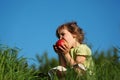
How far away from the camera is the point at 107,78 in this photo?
11.3 ft

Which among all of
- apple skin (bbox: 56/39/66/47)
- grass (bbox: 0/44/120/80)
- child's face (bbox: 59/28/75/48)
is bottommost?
grass (bbox: 0/44/120/80)

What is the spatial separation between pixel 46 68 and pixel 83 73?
73.4 inches

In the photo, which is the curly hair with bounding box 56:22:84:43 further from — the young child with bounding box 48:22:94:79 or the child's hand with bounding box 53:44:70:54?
the child's hand with bounding box 53:44:70:54

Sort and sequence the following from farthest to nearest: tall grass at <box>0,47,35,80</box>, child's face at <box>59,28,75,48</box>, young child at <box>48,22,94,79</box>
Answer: child's face at <box>59,28,75,48</box>
young child at <box>48,22,94,79</box>
tall grass at <box>0,47,35,80</box>

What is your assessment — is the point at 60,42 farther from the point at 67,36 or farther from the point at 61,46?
the point at 67,36

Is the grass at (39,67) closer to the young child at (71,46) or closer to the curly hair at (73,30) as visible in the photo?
the young child at (71,46)

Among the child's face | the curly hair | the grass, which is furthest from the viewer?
the curly hair


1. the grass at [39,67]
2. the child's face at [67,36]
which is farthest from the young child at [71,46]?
the grass at [39,67]

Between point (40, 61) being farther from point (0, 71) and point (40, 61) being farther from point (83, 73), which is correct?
point (83, 73)

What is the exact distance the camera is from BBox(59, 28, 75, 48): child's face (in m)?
5.09

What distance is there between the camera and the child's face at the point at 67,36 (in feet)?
16.7

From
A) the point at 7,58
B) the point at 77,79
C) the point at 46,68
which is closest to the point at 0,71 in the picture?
the point at 7,58

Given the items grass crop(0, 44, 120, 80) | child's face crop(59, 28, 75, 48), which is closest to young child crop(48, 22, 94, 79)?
child's face crop(59, 28, 75, 48)

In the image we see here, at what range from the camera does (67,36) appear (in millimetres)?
5164
